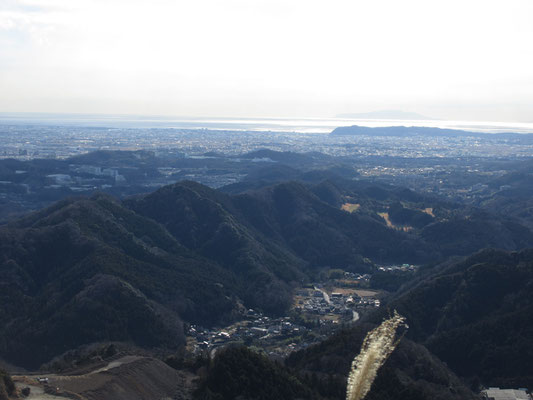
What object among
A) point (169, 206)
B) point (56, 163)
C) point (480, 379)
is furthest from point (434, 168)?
point (480, 379)

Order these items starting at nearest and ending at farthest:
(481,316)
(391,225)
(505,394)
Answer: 1. (505,394)
2. (481,316)
3. (391,225)

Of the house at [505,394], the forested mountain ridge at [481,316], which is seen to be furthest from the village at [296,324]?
the house at [505,394]

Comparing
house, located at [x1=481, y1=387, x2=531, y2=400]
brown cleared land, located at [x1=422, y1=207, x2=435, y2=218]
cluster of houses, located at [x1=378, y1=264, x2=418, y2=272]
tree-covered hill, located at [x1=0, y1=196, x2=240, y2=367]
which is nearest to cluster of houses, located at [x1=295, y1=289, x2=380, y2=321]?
tree-covered hill, located at [x1=0, y1=196, x2=240, y2=367]

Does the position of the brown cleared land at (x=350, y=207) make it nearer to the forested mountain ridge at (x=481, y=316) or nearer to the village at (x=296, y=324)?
the village at (x=296, y=324)

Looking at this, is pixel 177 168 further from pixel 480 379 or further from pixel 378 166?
pixel 480 379

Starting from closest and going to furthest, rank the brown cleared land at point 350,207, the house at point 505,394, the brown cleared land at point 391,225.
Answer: the house at point 505,394
the brown cleared land at point 391,225
the brown cleared land at point 350,207

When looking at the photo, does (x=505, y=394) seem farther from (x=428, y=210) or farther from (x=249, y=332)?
(x=428, y=210)

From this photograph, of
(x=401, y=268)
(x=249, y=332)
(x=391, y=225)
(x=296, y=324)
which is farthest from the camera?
(x=391, y=225)

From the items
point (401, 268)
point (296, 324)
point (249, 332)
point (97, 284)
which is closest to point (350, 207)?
point (401, 268)

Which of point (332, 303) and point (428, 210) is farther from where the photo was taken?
point (428, 210)

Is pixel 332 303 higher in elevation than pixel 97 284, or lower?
lower

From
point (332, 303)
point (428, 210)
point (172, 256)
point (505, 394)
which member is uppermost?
point (505, 394)
